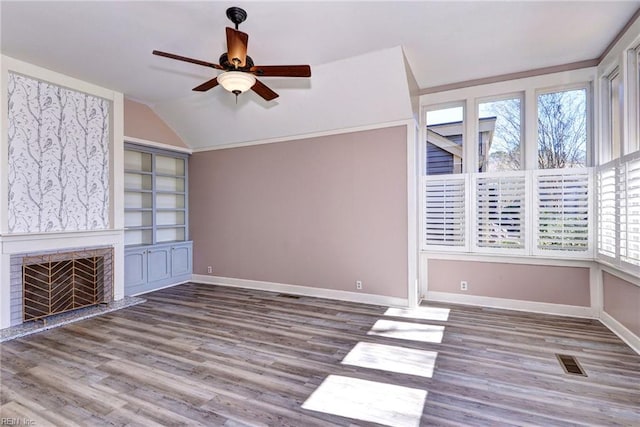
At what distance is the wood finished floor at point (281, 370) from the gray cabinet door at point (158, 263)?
1226mm

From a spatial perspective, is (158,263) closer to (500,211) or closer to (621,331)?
(500,211)

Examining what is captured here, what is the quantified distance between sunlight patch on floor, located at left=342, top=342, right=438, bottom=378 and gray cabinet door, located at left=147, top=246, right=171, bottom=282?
3.90 metres

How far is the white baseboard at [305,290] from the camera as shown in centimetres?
457

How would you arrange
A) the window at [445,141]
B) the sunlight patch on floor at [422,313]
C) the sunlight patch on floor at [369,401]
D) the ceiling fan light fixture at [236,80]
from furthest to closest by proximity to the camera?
1. the window at [445,141]
2. the sunlight patch on floor at [422,313]
3. the ceiling fan light fixture at [236,80]
4. the sunlight patch on floor at [369,401]

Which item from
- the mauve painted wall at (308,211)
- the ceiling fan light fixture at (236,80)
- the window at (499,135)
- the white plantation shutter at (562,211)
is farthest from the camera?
the mauve painted wall at (308,211)

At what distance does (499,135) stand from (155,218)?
555 cm

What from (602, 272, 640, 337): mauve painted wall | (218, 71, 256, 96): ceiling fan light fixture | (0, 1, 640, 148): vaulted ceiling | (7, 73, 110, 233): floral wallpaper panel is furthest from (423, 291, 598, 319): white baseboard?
(7, 73, 110, 233): floral wallpaper panel

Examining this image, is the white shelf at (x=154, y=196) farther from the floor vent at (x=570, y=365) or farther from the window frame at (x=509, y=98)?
the floor vent at (x=570, y=365)

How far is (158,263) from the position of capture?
5.57 m

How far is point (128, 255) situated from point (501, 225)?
5.53 metres

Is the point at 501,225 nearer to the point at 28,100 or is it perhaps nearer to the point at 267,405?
the point at 267,405

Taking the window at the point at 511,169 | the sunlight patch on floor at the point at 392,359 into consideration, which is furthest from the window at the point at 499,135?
the sunlight patch on floor at the point at 392,359

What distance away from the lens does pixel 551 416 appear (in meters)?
2.12

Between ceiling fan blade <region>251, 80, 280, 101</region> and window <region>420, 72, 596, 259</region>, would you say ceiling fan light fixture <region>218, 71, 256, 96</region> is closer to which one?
ceiling fan blade <region>251, 80, 280, 101</region>
